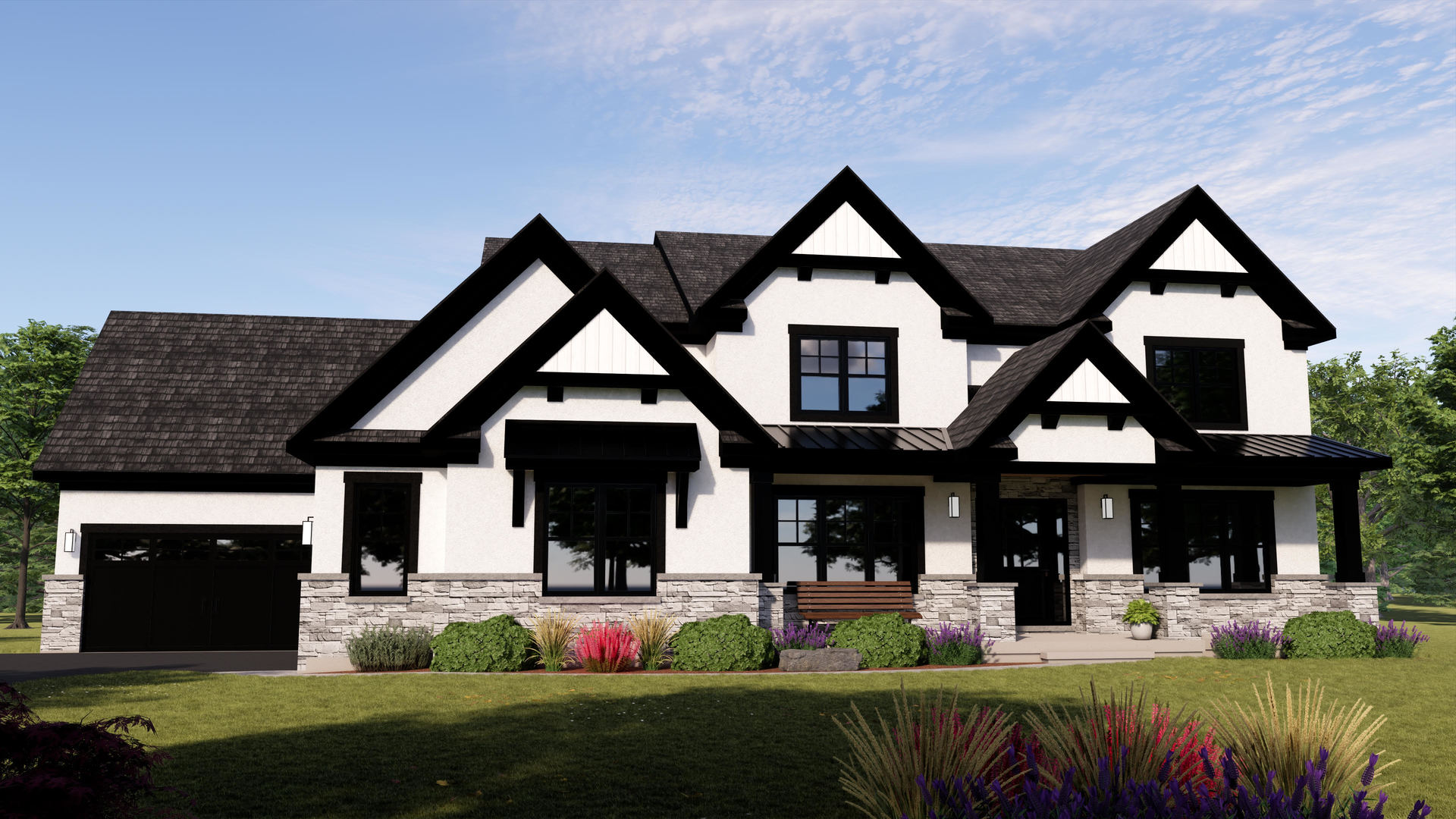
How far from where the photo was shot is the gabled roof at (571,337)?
19.4m

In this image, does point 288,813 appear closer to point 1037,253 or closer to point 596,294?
point 596,294

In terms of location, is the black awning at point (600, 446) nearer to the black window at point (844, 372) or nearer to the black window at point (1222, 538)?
the black window at point (844, 372)

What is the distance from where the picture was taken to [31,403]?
33.4 metres

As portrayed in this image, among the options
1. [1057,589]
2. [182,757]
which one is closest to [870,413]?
[1057,589]

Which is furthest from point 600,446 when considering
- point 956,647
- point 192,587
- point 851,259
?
point 192,587

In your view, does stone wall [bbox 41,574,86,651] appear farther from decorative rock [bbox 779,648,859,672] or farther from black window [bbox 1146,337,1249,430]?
black window [bbox 1146,337,1249,430]

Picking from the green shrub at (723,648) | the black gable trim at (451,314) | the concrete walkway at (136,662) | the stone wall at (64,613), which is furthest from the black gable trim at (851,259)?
the stone wall at (64,613)

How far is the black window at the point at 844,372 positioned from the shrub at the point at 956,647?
18.4 feet

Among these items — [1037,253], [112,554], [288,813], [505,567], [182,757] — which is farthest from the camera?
[1037,253]

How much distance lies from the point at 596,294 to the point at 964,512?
9.21 metres

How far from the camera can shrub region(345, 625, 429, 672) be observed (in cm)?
1712

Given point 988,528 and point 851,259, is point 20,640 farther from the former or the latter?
point 988,528

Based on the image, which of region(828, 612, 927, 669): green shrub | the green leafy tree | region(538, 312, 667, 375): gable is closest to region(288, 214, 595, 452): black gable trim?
region(538, 312, 667, 375): gable

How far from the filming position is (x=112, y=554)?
73.6ft
